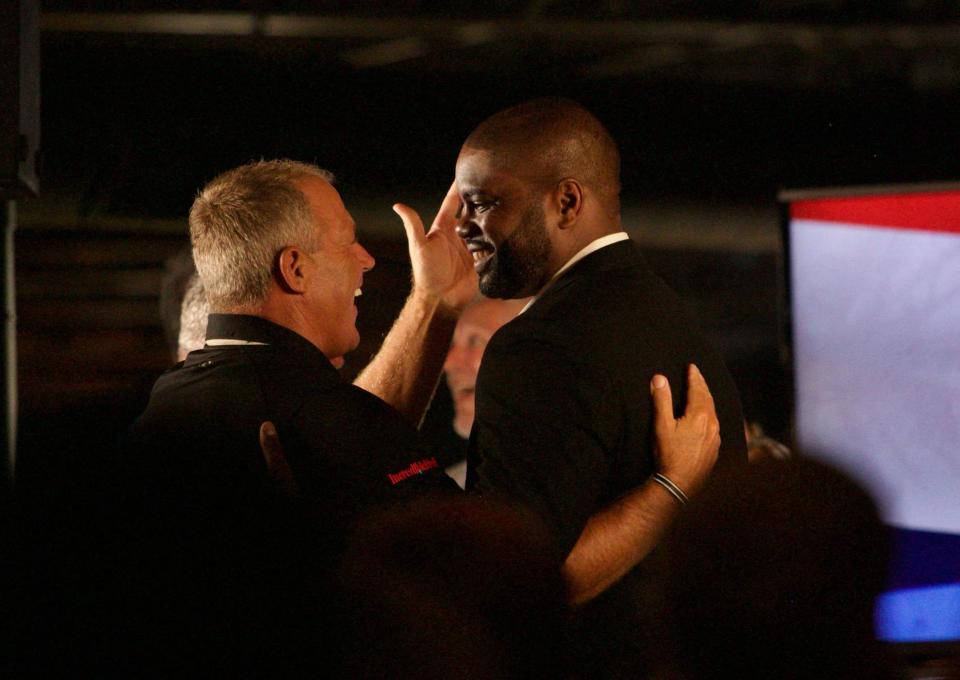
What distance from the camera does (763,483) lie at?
2.91 feet

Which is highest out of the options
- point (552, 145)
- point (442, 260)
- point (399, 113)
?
point (399, 113)

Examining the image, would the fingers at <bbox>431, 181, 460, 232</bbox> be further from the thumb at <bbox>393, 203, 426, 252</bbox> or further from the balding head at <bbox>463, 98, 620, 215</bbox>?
the balding head at <bbox>463, 98, 620, 215</bbox>

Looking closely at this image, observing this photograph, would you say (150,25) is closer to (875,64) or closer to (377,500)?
(875,64)

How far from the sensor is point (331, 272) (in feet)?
6.17

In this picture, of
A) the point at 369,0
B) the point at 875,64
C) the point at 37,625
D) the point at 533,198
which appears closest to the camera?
the point at 37,625

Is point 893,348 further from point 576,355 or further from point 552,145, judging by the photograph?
point 576,355

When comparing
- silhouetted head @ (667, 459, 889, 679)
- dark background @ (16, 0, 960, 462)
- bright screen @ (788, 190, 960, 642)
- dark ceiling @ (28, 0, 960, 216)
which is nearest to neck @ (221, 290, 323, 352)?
silhouetted head @ (667, 459, 889, 679)

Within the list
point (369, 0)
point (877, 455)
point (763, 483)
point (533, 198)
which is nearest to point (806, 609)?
point (763, 483)

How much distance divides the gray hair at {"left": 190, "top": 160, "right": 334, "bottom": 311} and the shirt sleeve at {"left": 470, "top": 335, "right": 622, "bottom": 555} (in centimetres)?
42

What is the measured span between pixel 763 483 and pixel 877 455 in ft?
7.23

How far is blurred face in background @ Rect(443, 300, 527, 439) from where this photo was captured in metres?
3.75

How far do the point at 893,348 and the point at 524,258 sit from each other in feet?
4.96

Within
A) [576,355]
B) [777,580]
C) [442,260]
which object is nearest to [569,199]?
[576,355]

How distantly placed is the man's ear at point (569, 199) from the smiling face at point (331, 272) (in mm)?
347
